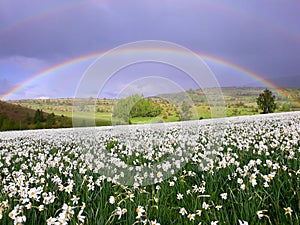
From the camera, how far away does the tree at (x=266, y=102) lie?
123ft

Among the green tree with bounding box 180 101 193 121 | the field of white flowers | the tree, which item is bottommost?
the field of white flowers

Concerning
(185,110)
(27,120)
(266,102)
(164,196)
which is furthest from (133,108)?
(266,102)

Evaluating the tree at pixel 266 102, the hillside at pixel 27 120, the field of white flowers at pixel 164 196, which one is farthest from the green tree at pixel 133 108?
the tree at pixel 266 102

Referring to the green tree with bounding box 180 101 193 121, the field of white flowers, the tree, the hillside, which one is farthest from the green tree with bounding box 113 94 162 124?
the tree

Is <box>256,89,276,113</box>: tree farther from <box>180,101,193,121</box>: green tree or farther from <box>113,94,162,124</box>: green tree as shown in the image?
<box>180,101,193,121</box>: green tree

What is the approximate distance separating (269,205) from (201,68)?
4.14 metres

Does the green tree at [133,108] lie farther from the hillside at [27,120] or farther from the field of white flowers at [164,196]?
the hillside at [27,120]

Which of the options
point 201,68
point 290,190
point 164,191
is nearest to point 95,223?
point 164,191

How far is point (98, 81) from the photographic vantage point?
→ 259 inches

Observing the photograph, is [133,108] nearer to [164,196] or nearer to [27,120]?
[164,196]

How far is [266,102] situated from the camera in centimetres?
3769

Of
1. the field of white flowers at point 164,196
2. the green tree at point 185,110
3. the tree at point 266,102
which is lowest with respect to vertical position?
the field of white flowers at point 164,196

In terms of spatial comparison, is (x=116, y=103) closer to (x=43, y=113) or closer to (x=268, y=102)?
(x=43, y=113)

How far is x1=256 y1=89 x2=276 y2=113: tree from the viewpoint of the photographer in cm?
3738
